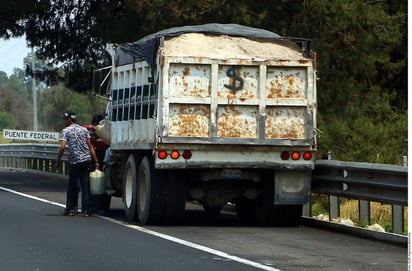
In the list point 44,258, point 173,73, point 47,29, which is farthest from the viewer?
point 47,29

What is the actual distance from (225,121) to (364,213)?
7.78 feet

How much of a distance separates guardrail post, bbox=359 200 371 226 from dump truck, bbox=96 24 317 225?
794 mm

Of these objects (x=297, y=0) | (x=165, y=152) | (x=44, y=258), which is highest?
(x=297, y=0)

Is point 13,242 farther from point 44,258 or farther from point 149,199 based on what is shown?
point 149,199

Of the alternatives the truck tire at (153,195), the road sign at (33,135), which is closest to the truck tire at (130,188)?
the truck tire at (153,195)

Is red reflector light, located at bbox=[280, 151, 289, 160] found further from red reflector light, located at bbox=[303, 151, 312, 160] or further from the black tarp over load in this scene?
the black tarp over load

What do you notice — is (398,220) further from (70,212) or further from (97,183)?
(70,212)

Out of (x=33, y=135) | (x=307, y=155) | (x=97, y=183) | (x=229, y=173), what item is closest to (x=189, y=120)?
(x=229, y=173)

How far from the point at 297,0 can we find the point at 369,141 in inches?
142

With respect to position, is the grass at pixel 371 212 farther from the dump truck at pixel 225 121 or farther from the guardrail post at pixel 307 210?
the dump truck at pixel 225 121

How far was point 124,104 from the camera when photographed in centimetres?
1844

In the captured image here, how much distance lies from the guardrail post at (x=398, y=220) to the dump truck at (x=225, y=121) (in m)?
1.75

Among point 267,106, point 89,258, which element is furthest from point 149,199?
point 89,258

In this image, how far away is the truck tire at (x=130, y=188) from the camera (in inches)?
693
